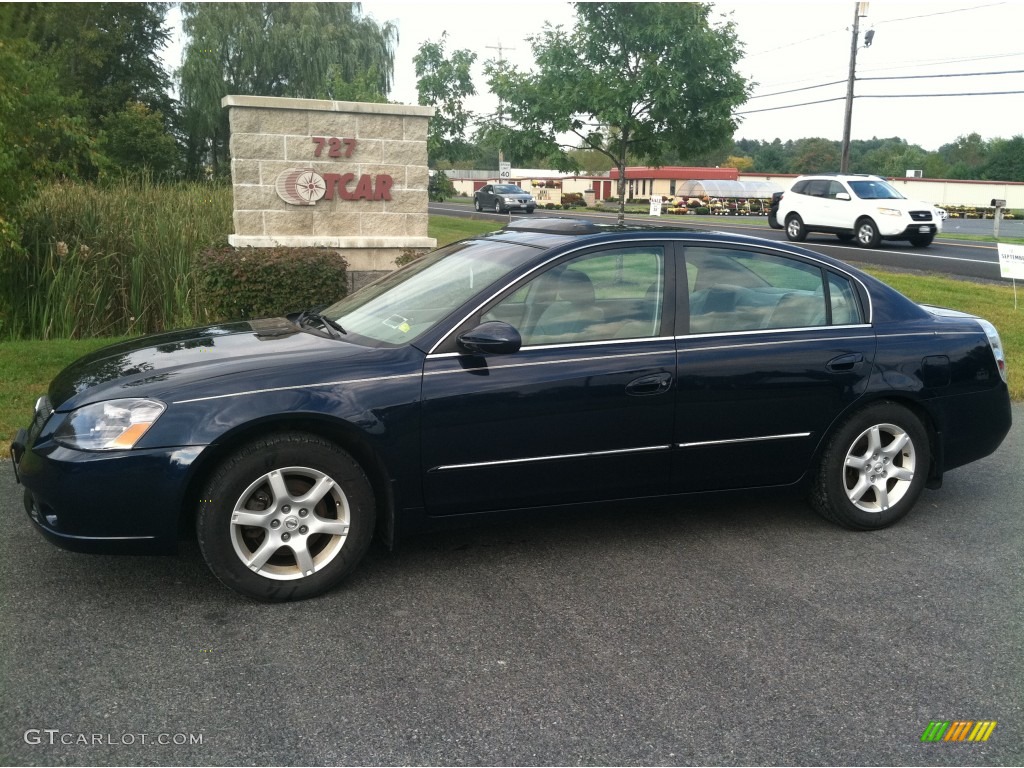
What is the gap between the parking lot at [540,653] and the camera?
9.71 feet

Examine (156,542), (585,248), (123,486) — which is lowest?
(156,542)

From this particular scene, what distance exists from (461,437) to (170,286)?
7409 millimetres

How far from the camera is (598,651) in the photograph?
356 centimetres

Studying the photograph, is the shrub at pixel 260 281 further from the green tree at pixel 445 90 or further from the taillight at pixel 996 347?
the green tree at pixel 445 90

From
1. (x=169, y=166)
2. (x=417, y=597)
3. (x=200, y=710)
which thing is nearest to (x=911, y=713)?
(x=417, y=597)

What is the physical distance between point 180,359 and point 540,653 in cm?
204

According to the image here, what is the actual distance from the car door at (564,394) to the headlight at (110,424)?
3.69 ft

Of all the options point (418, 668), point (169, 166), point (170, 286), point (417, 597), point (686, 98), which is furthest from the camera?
point (169, 166)

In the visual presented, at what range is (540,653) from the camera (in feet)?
11.6

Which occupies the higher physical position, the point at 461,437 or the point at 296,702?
the point at 461,437

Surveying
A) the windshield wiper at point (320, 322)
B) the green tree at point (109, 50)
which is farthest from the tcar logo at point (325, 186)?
the green tree at point (109, 50)

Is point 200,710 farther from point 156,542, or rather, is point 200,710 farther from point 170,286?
point 170,286

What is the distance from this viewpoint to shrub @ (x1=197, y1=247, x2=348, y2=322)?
9109 millimetres

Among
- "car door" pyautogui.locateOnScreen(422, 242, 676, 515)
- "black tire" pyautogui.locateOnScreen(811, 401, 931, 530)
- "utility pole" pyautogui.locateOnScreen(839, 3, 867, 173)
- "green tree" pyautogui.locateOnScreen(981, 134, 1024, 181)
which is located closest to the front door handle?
"car door" pyautogui.locateOnScreen(422, 242, 676, 515)
